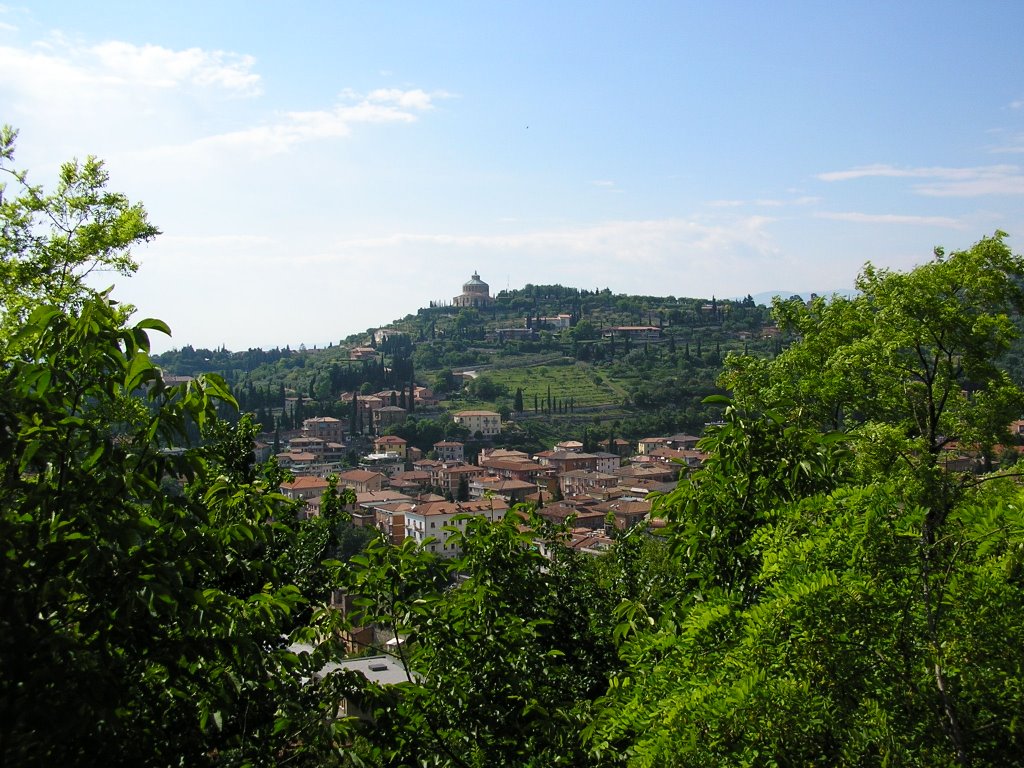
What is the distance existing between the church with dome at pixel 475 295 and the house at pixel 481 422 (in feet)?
214

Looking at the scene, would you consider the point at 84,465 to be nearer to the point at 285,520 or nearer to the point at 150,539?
the point at 150,539

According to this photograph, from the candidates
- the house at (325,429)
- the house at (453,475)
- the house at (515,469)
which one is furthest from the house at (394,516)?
the house at (325,429)

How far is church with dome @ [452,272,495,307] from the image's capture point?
147500 millimetres

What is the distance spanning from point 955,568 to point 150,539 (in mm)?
2506

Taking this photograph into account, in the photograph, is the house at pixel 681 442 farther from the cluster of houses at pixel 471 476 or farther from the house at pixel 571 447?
the house at pixel 571 447

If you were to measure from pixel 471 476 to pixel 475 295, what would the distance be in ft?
286

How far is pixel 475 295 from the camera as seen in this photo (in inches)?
5827

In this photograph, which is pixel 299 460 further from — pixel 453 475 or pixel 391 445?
pixel 453 475

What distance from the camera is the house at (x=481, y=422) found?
8162 centimetres

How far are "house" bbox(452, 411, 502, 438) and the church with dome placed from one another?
6534cm

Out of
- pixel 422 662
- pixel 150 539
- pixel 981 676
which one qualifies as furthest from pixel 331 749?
pixel 981 676

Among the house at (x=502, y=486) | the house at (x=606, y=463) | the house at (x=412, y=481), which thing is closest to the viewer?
the house at (x=502, y=486)

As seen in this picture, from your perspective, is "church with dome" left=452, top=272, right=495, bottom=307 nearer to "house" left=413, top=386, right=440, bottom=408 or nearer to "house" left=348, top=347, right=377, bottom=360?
"house" left=348, top=347, right=377, bottom=360

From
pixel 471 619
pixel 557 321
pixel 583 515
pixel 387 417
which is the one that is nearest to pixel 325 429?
pixel 387 417
